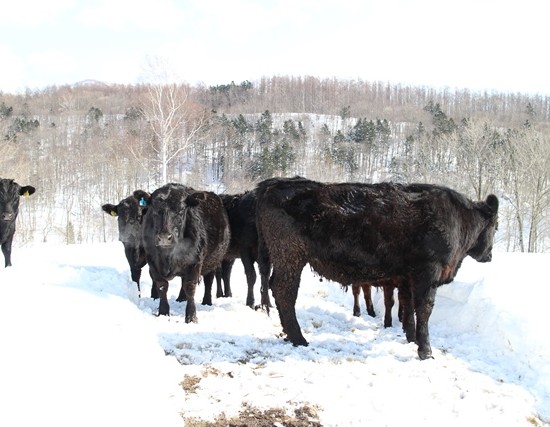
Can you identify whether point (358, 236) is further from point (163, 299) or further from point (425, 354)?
point (163, 299)

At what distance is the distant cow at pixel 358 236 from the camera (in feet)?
21.0

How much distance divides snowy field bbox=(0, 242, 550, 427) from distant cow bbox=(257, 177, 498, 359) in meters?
0.79

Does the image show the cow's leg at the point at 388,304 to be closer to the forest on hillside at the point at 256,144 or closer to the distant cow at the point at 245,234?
the distant cow at the point at 245,234

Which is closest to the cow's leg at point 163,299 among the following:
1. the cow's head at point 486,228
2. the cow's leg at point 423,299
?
the cow's leg at point 423,299

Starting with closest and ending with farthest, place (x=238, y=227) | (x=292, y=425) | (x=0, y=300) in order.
Result: 1. (x=292, y=425)
2. (x=0, y=300)
3. (x=238, y=227)

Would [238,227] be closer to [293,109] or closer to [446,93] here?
[293,109]

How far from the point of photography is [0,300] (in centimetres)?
583

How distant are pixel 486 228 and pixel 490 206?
0.39 meters

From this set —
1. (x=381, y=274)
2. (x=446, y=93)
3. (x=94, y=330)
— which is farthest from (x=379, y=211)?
(x=446, y=93)

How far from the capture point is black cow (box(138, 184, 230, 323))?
25.2 ft

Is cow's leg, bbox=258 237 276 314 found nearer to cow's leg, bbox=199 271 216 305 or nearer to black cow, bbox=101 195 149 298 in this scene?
cow's leg, bbox=199 271 216 305

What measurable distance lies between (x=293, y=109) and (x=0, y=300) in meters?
98.6

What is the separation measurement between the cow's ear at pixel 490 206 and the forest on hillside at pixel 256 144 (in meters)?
22.6

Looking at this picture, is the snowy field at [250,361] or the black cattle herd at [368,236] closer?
the snowy field at [250,361]
